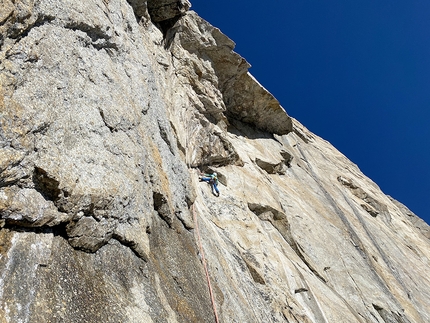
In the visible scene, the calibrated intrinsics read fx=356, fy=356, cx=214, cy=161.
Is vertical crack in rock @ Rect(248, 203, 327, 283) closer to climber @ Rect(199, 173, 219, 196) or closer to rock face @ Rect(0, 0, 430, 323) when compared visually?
rock face @ Rect(0, 0, 430, 323)

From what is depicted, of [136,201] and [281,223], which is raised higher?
[281,223]

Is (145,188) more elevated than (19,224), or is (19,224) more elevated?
(145,188)

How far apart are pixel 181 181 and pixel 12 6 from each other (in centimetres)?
585

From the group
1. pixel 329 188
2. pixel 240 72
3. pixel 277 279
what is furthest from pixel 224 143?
pixel 329 188

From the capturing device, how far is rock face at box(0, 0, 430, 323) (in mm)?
4391

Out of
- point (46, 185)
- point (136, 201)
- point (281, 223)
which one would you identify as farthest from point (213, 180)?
point (46, 185)

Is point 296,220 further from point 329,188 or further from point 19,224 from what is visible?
point 19,224

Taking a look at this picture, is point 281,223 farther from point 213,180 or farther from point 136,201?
point 136,201

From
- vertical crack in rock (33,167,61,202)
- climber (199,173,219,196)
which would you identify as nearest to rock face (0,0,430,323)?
vertical crack in rock (33,167,61,202)

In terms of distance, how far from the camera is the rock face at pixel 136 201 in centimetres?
439

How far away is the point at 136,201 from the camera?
254 inches

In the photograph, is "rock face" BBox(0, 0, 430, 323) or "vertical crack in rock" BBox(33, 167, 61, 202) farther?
"vertical crack in rock" BBox(33, 167, 61, 202)

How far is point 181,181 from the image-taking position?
951 centimetres

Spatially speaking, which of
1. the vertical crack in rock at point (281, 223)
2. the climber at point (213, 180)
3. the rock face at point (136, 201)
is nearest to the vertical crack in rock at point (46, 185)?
the rock face at point (136, 201)
